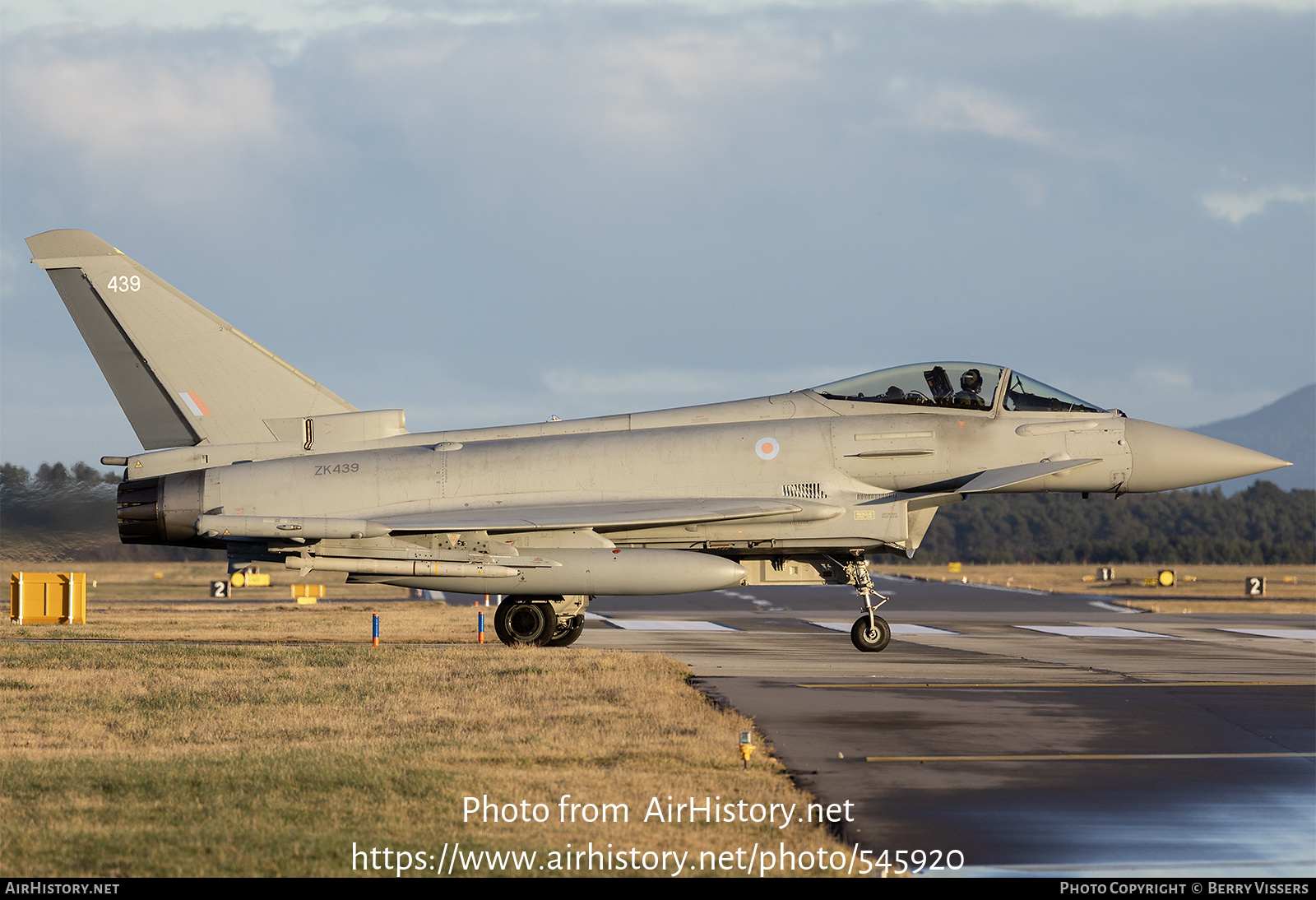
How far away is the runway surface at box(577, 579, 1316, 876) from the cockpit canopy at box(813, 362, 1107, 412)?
11.9ft

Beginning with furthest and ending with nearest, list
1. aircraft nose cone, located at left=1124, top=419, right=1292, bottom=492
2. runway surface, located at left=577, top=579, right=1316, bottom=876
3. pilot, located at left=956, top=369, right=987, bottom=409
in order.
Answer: pilot, located at left=956, top=369, right=987, bottom=409 → aircraft nose cone, located at left=1124, top=419, right=1292, bottom=492 → runway surface, located at left=577, top=579, right=1316, bottom=876

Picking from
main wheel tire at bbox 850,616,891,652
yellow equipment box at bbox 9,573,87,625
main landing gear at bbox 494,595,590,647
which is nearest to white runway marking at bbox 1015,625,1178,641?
main wheel tire at bbox 850,616,891,652

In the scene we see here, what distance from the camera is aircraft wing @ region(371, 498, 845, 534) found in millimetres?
16188

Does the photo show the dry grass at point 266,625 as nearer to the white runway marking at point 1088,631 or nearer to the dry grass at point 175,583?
the dry grass at point 175,583

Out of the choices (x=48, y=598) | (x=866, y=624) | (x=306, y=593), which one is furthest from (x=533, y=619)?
(x=306, y=593)

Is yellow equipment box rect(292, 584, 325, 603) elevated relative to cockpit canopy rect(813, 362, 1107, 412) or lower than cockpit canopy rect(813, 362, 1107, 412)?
lower

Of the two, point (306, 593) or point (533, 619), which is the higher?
point (533, 619)

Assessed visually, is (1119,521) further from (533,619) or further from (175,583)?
(533,619)

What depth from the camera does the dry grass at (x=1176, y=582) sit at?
133ft

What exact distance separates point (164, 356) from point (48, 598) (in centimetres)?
894

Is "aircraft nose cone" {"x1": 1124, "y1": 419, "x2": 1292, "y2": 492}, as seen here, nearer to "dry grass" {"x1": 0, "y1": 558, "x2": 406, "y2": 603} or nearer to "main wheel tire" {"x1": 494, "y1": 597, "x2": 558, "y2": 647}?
"main wheel tire" {"x1": 494, "y1": 597, "x2": 558, "y2": 647}

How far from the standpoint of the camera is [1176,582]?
54.9 metres

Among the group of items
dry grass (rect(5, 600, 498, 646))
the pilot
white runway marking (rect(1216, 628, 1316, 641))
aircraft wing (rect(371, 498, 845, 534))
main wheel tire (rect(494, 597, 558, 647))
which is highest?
the pilot
